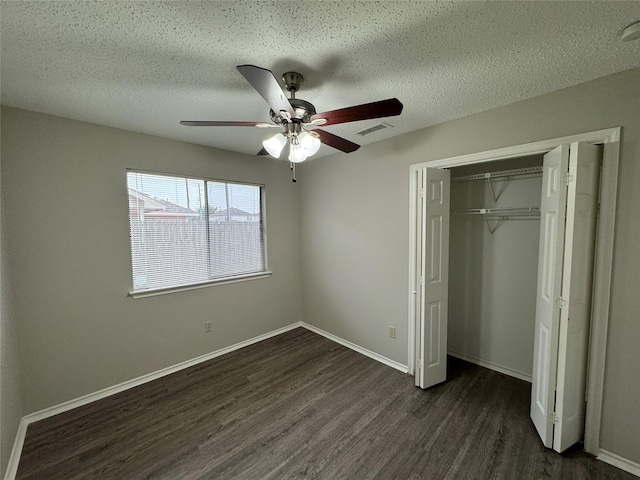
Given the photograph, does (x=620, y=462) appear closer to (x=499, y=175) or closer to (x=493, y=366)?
(x=493, y=366)

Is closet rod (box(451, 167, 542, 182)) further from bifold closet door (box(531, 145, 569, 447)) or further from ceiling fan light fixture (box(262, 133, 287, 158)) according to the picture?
ceiling fan light fixture (box(262, 133, 287, 158))

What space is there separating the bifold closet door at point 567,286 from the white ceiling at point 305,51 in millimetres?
609

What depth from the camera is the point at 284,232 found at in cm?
371

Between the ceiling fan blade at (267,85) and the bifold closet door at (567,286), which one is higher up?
the ceiling fan blade at (267,85)

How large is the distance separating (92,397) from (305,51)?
128 inches

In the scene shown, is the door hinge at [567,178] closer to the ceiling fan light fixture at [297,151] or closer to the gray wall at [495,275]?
the gray wall at [495,275]

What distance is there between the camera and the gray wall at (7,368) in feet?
5.14

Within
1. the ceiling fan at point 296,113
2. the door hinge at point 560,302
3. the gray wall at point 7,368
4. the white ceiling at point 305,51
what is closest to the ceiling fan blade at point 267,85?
the ceiling fan at point 296,113

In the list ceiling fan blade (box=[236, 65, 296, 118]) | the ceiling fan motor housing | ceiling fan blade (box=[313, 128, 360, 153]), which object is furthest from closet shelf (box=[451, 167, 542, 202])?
ceiling fan blade (box=[236, 65, 296, 118])

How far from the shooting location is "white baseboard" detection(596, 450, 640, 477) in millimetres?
1580

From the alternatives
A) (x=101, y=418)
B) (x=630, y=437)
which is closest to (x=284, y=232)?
(x=101, y=418)

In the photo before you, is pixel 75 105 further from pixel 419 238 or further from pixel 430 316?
pixel 430 316

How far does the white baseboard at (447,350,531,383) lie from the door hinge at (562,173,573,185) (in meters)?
1.99

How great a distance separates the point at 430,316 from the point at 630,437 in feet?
4.30
